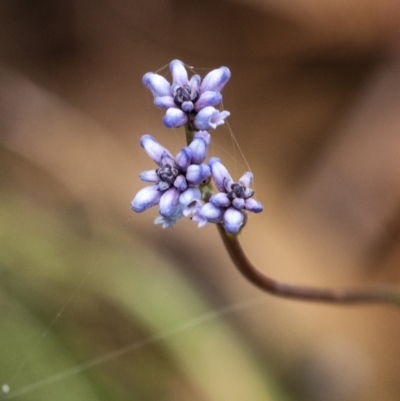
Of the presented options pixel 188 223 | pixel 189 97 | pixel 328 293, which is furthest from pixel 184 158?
pixel 188 223

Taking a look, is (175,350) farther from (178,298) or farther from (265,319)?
(265,319)

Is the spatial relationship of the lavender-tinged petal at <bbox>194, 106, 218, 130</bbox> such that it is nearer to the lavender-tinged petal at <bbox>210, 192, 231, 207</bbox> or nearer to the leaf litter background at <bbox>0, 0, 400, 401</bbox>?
the lavender-tinged petal at <bbox>210, 192, 231, 207</bbox>

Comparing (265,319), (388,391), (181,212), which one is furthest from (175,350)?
A: (181,212)

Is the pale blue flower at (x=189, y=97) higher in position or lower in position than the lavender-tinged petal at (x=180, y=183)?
higher

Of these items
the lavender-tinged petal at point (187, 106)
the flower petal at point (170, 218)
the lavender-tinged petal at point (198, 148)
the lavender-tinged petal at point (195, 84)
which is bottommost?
the flower petal at point (170, 218)

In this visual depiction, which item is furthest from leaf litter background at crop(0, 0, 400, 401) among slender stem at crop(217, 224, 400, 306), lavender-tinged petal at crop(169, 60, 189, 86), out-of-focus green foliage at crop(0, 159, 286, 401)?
Answer: lavender-tinged petal at crop(169, 60, 189, 86)

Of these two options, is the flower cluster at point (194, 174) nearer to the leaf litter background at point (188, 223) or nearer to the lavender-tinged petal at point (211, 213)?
the lavender-tinged petal at point (211, 213)

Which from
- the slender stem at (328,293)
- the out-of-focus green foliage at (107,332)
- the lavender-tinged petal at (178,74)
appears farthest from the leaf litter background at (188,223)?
the lavender-tinged petal at (178,74)

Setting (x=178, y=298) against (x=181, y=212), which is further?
(x=178, y=298)
